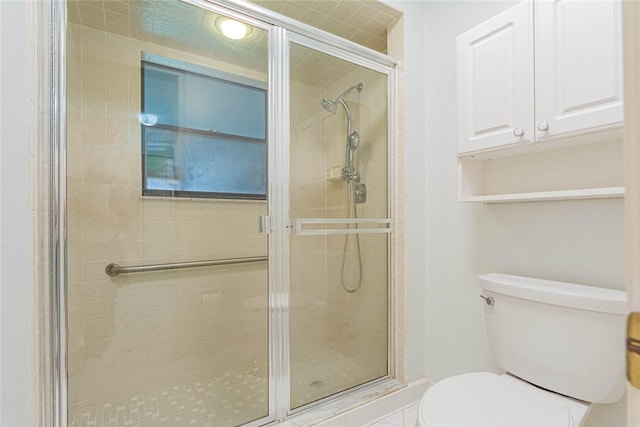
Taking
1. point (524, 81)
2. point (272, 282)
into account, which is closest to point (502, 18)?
point (524, 81)

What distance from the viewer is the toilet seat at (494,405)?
0.90m

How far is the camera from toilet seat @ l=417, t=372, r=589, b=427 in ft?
2.97

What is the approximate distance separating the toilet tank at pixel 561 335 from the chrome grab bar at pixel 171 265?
976mm

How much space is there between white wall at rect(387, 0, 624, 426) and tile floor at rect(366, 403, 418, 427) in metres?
0.21

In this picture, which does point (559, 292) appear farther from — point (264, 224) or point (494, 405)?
point (264, 224)

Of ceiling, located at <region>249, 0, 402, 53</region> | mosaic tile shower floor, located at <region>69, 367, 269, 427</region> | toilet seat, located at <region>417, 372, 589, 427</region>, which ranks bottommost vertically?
mosaic tile shower floor, located at <region>69, 367, 269, 427</region>

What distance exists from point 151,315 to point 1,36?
1.26 m

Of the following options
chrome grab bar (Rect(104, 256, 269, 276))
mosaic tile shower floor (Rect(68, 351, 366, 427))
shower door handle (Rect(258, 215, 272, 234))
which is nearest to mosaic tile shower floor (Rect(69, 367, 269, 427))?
mosaic tile shower floor (Rect(68, 351, 366, 427))

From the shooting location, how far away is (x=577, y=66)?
1042mm

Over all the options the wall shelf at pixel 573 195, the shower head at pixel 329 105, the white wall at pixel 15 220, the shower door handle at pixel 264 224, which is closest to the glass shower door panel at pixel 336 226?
the shower head at pixel 329 105

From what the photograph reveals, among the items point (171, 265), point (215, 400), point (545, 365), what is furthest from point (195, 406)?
point (545, 365)

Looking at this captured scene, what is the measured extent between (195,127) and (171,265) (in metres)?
0.66

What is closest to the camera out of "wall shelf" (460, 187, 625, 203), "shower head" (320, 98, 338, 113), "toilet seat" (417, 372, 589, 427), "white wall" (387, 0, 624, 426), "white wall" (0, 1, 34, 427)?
"white wall" (0, 1, 34, 427)

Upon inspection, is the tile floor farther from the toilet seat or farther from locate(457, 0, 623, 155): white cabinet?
locate(457, 0, 623, 155): white cabinet
